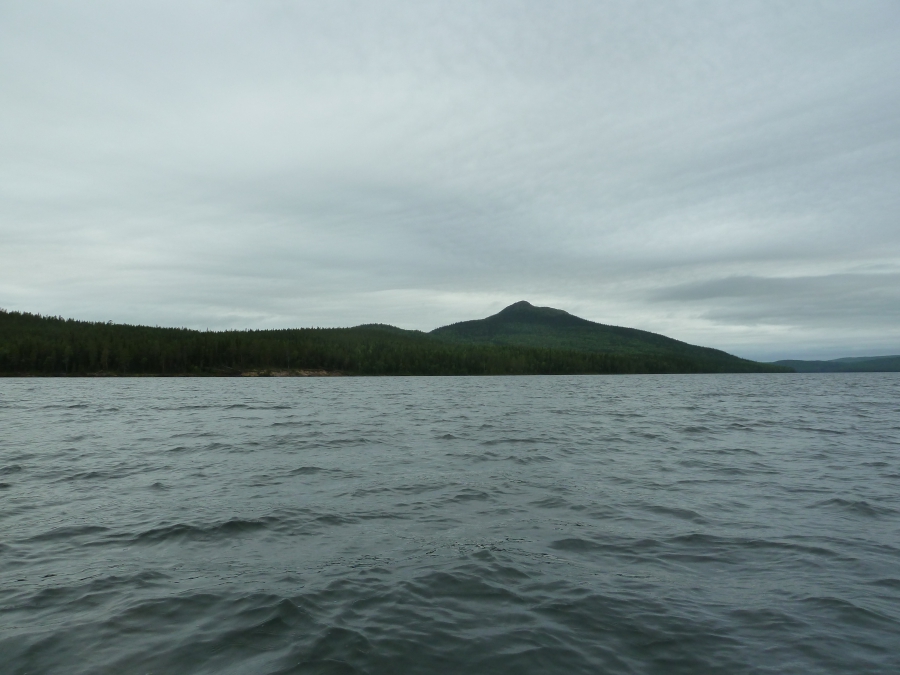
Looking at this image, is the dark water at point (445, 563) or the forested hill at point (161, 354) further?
the forested hill at point (161, 354)

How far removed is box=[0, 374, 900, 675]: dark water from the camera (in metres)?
7.86

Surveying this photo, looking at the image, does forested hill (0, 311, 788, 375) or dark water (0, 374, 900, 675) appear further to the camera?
forested hill (0, 311, 788, 375)

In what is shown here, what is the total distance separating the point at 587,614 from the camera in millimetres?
8969

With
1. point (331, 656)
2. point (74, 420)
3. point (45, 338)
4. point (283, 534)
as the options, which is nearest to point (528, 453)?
point (283, 534)

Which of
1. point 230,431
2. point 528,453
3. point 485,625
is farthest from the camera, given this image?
point 230,431

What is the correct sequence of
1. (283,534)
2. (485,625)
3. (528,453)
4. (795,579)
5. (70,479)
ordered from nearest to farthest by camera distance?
1. (485,625)
2. (795,579)
3. (283,534)
4. (70,479)
5. (528,453)

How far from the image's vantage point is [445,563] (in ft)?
36.6

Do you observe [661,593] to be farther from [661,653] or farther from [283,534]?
[283,534]

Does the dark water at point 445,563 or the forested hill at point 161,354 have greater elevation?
the forested hill at point 161,354

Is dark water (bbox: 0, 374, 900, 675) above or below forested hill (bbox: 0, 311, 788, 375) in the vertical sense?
below

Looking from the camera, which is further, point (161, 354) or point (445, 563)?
point (161, 354)

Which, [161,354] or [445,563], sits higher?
[161,354]

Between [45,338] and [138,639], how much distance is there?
191 meters

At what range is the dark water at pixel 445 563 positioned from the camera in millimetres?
7855
